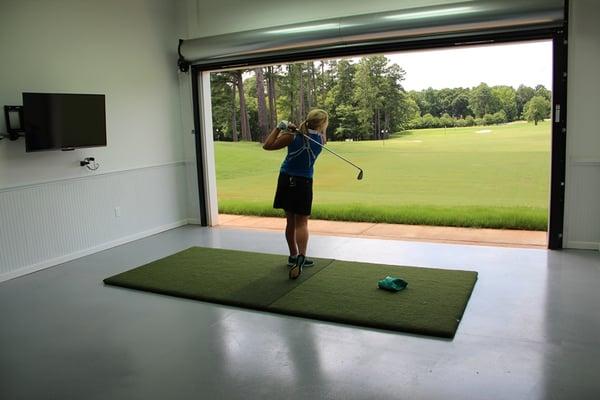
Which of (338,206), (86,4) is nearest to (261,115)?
(338,206)

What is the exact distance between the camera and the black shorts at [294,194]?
4.16 m

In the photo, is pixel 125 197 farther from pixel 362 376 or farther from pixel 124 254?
pixel 362 376

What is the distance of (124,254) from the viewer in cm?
541

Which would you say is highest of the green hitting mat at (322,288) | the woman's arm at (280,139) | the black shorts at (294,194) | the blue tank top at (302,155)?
the woman's arm at (280,139)

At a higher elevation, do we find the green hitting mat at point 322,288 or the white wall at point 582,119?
the white wall at point 582,119

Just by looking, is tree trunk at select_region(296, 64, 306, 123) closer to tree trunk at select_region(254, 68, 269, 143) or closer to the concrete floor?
tree trunk at select_region(254, 68, 269, 143)

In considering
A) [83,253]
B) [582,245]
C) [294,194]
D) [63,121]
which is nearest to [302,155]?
[294,194]

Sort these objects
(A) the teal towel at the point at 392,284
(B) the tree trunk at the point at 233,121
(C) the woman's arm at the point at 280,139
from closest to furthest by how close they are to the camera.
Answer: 1. (A) the teal towel at the point at 392,284
2. (C) the woman's arm at the point at 280,139
3. (B) the tree trunk at the point at 233,121

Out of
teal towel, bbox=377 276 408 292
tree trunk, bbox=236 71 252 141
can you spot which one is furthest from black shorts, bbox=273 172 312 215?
tree trunk, bbox=236 71 252 141

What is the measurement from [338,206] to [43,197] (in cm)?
396

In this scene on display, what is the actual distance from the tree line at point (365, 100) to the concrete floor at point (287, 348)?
3495mm

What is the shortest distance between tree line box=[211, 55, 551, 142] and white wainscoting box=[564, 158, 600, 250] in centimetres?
237

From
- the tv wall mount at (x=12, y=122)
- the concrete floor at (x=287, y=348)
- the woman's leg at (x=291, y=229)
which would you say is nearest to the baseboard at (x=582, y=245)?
the concrete floor at (x=287, y=348)

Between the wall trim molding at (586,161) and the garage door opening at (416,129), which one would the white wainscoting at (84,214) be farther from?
the wall trim molding at (586,161)
